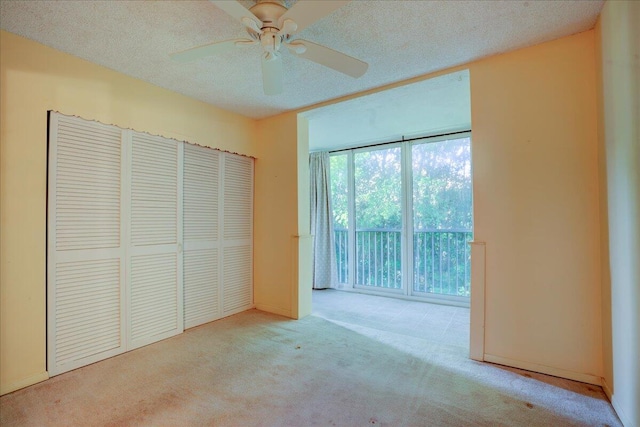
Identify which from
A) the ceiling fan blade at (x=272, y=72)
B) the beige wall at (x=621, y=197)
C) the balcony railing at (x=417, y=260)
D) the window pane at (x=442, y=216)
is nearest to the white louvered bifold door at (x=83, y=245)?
the ceiling fan blade at (x=272, y=72)

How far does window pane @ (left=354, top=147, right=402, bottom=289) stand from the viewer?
439 cm

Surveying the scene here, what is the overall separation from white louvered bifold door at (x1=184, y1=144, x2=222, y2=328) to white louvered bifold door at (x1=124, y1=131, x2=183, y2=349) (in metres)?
0.11

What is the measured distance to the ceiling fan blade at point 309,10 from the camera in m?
1.32

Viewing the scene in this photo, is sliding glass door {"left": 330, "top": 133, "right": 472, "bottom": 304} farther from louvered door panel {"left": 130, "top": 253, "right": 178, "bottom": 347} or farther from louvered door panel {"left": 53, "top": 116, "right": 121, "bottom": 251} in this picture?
louvered door panel {"left": 53, "top": 116, "right": 121, "bottom": 251}

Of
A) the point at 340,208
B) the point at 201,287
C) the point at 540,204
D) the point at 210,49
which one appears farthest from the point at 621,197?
the point at 340,208

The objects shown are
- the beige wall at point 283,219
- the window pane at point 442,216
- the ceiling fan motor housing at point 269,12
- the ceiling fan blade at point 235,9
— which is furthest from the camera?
the window pane at point 442,216

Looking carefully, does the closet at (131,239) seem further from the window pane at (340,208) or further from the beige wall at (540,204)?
the beige wall at (540,204)

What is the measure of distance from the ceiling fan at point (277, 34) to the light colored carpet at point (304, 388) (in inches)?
80.0

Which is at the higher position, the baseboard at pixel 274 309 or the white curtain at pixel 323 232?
the white curtain at pixel 323 232

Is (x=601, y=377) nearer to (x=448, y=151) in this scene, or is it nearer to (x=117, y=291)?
(x=448, y=151)

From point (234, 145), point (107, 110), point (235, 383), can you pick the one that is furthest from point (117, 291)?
point (234, 145)

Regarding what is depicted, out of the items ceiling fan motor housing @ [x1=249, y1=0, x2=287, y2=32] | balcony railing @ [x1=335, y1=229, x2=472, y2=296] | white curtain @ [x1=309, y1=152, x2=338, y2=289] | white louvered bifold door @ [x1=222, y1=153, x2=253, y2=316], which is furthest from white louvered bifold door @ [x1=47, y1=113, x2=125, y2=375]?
balcony railing @ [x1=335, y1=229, x2=472, y2=296]

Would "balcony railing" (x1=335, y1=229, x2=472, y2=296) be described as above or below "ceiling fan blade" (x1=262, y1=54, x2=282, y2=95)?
below

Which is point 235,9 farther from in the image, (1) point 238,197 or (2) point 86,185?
(1) point 238,197
